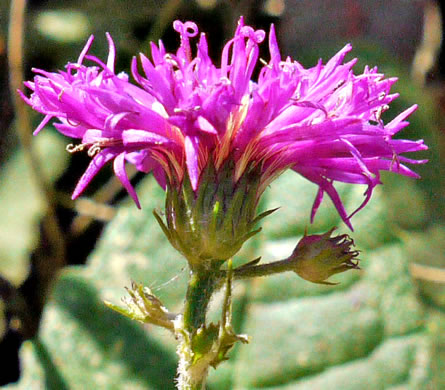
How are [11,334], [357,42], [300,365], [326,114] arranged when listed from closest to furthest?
[326,114] → [300,365] → [11,334] → [357,42]

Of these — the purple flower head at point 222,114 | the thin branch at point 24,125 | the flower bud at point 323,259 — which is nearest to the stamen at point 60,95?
the purple flower head at point 222,114

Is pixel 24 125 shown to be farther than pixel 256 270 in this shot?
Yes

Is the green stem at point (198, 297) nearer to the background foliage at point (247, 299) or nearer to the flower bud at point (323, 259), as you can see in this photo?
the flower bud at point (323, 259)

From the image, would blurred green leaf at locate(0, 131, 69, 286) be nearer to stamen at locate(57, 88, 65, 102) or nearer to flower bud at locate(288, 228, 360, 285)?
stamen at locate(57, 88, 65, 102)

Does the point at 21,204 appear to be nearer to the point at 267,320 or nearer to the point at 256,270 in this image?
the point at 267,320

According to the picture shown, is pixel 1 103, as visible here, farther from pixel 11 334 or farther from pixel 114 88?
pixel 114 88

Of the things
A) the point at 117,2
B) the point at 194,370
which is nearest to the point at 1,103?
the point at 117,2

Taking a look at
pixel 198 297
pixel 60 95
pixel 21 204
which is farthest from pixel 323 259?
pixel 21 204

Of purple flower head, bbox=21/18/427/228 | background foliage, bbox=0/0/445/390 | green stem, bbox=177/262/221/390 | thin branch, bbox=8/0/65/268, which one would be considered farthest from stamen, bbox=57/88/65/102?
thin branch, bbox=8/0/65/268
